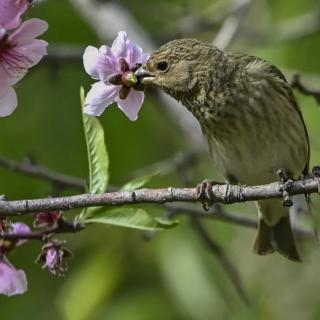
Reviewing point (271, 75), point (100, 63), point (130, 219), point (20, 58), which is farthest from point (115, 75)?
point (271, 75)

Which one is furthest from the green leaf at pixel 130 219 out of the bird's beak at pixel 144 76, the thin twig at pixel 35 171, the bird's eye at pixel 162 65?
the thin twig at pixel 35 171

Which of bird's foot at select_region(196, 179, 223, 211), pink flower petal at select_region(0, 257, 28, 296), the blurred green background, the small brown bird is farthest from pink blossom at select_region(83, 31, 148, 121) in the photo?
the blurred green background

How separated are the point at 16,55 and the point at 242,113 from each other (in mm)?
1429

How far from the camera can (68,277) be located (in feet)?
18.7

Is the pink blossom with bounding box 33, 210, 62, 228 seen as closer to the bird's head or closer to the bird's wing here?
the bird's head

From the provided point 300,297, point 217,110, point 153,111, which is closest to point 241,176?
point 217,110

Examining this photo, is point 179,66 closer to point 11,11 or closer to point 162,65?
point 162,65

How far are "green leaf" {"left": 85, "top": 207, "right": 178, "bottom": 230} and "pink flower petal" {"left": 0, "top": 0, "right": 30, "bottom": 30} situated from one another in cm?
69

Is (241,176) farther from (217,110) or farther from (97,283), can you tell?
(97,283)

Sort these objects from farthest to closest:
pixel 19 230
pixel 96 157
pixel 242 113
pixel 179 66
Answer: pixel 242 113 → pixel 179 66 → pixel 96 157 → pixel 19 230

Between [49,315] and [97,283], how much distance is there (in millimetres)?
513

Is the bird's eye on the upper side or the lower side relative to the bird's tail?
upper

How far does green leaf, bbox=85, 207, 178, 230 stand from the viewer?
3178 mm

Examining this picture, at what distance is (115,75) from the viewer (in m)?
3.08
